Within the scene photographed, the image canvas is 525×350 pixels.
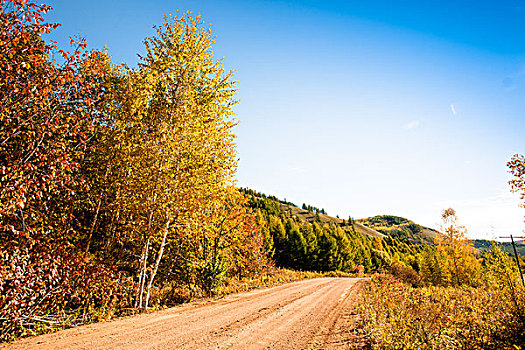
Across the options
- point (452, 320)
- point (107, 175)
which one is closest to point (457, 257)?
point (452, 320)

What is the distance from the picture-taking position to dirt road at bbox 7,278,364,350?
19.9ft

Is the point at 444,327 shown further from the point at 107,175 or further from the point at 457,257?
the point at 457,257

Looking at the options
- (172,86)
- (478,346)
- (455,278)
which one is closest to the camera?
(478,346)

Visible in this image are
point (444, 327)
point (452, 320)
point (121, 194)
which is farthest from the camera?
point (121, 194)

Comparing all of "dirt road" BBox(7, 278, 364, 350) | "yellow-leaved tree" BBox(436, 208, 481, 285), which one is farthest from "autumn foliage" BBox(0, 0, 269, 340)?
"yellow-leaved tree" BBox(436, 208, 481, 285)

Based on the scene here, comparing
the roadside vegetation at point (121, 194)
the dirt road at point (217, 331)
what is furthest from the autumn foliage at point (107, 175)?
the dirt road at point (217, 331)

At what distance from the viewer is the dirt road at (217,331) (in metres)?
6.05

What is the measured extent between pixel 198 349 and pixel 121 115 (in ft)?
31.9

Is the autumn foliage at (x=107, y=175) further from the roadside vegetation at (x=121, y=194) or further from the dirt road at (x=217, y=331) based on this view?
the dirt road at (x=217, y=331)

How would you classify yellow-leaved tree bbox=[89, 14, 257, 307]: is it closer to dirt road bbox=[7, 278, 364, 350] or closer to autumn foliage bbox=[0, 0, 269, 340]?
autumn foliage bbox=[0, 0, 269, 340]

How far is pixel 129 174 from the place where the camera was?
33.1ft

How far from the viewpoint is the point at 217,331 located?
7195mm

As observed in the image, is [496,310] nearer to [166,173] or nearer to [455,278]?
[166,173]

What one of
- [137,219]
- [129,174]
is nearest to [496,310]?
[137,219]
